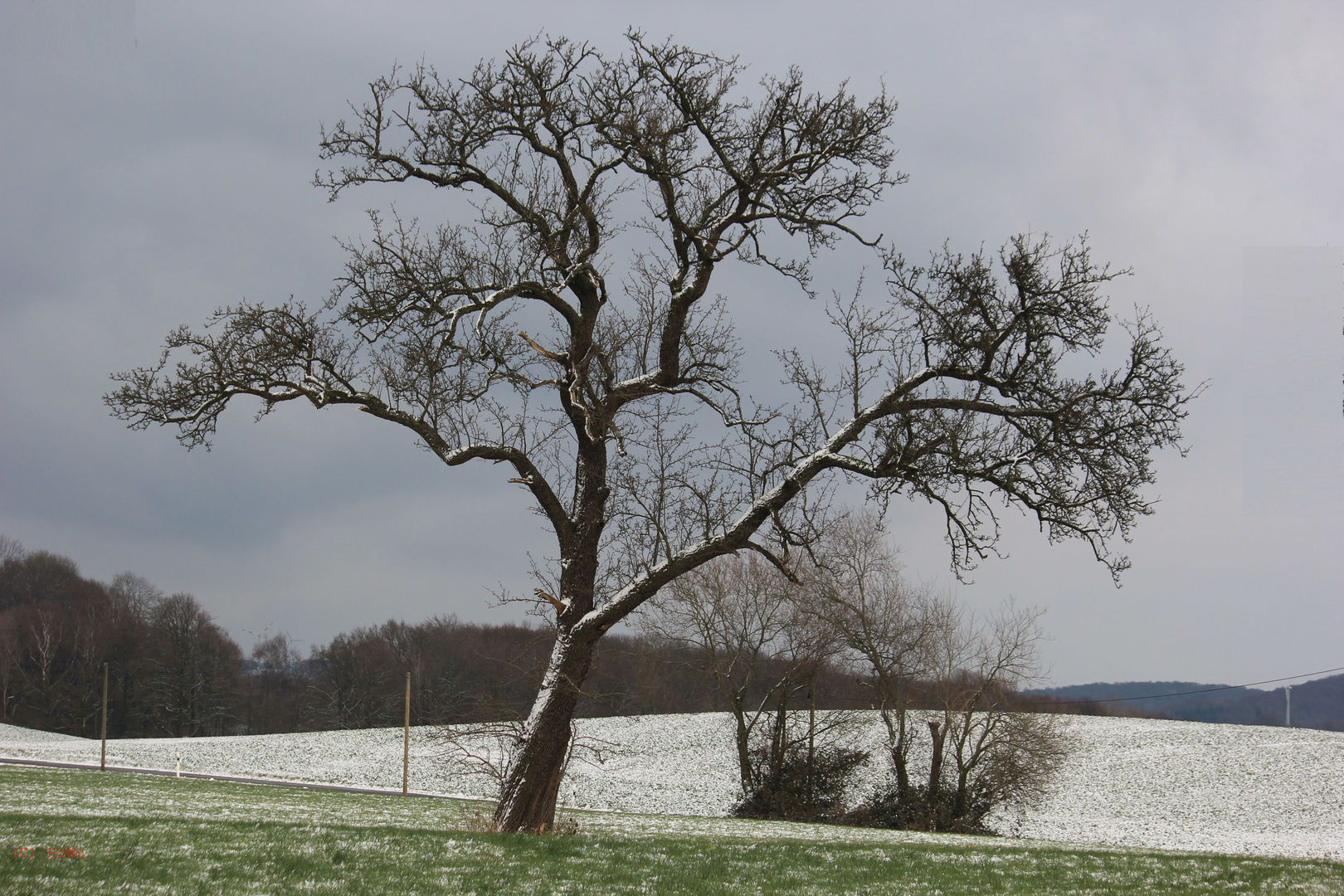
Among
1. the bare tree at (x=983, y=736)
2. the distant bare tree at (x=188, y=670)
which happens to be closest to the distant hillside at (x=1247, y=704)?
the bare tree at (x=983, y=736)

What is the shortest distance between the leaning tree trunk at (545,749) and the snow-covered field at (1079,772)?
43.8 ft

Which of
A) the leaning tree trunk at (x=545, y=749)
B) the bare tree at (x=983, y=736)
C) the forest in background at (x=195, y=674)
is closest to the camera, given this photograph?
the leaning tree trunk at (x=545, y=749)

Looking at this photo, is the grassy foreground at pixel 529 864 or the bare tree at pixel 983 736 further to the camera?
the bare tree at pixel 983 736

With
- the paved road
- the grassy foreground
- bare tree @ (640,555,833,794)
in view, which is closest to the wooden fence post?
the paved road

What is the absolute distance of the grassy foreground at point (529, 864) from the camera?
24.9ft

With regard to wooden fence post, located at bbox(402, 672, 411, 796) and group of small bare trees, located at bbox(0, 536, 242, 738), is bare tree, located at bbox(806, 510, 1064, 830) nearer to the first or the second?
wooden fence post, located at bbox(402, 672, 411, 796)

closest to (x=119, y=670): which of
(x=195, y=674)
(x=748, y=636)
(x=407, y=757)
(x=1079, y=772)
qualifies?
(x=195, y=674)

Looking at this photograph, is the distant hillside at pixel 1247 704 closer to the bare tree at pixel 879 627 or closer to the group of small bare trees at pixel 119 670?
the bare tree at pixel 879 627

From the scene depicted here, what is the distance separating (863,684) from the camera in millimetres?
27797

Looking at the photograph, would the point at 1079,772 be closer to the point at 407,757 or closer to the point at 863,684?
the point at 863,684

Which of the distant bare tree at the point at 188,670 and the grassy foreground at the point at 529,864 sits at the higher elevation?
the grassy foreground at the point at 529,864

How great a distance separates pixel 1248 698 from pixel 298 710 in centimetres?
9321

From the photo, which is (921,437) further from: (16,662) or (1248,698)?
(1248,698)

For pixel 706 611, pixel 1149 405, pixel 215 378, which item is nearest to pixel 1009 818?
pixel 706 611
